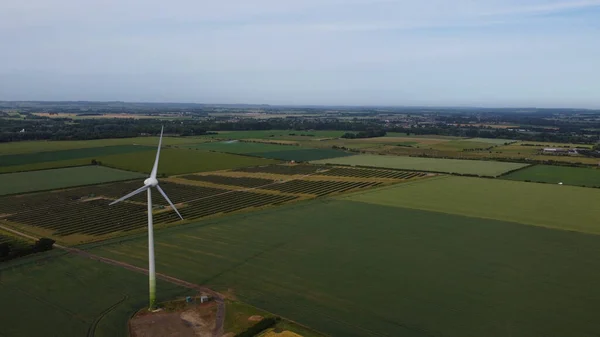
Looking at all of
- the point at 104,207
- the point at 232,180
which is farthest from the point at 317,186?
the point at 104,207

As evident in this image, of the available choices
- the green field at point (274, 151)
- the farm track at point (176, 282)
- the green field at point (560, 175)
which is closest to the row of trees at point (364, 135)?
the green field at point (274, 151)

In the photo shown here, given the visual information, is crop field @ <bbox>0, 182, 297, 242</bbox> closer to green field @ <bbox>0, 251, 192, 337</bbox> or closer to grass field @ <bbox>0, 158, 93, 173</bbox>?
green field @ <bbox>0, 251, 192, 337</bbox>

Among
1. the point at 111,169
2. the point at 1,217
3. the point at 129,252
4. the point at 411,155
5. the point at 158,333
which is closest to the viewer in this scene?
the point at 158,333

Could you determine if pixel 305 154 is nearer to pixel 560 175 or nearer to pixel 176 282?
pixel 560 175

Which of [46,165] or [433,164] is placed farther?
[433,164]

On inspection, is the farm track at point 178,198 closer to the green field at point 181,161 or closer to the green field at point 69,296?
the green field at point 69,296

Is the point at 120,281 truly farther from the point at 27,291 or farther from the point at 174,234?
the point at 174,234

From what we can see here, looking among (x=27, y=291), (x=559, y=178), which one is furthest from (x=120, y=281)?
(x=559, y=178)
